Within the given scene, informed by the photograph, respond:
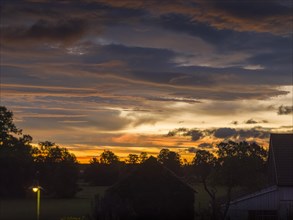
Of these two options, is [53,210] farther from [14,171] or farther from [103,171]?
[103,171]

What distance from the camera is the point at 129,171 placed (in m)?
73.3

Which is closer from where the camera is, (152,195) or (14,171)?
(152,195)

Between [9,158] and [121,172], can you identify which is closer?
[9,158]

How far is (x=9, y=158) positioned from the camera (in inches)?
3954

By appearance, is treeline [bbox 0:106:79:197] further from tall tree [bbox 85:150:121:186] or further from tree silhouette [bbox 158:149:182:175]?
tree silhouette [bbox 158:149:182:175]

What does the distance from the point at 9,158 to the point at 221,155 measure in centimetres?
3636

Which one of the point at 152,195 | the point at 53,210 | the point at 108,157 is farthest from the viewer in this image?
the point at 108,157

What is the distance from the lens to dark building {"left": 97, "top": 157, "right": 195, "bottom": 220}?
153ft

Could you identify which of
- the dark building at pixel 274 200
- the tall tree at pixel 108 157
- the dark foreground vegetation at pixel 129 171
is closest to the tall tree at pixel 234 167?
the dark foreground vegetation at pixel 129 171

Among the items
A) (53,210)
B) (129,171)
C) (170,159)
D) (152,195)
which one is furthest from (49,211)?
(170,159)

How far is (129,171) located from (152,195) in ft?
84.9

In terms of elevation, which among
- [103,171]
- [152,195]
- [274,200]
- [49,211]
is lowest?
[49,211]

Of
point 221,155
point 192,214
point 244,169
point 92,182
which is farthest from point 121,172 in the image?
point 192,214

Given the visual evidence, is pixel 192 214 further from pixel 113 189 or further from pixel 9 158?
pixel 9 158
